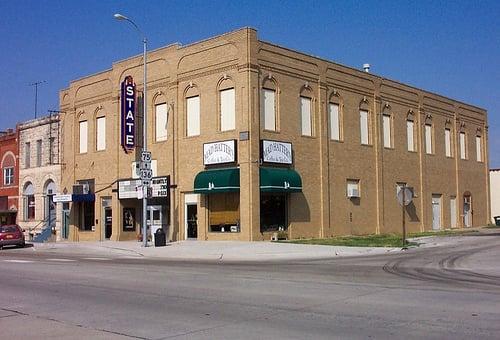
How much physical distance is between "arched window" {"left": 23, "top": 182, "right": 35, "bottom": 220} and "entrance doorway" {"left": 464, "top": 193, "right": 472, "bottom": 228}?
3813 centimetres

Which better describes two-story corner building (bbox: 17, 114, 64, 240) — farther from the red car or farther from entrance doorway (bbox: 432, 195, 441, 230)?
entrance doorway (bbox: 432, 195, 441, 230)

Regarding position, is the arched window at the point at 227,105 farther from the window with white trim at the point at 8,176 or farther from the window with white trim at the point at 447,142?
the window with white trim at the point at 8,176

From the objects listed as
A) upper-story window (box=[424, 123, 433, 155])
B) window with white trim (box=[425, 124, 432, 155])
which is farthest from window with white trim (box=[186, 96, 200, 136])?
window with white trim (box=[425, 124, 432, 155])

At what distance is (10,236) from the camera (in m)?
37.9

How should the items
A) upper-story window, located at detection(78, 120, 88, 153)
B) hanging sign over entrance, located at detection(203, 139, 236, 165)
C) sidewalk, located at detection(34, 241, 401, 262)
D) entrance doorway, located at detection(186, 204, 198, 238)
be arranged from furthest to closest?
upper-story window, located at detection(78, 120, 88, 153)
entrance doorway, located at detection(186, 204, 198, 238)
hanging sign over entrance, located at detection(203, 139, 236, 165)
sidewalk, located at detection(34, 241, 401, 262)

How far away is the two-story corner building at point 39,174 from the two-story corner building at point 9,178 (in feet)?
3.55

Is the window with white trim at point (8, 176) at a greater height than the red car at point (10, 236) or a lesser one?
greater

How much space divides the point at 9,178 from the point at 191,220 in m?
25.3

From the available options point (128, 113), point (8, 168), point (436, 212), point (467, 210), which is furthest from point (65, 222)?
point (467, 210)

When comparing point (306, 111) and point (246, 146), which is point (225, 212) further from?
point (306, 111)

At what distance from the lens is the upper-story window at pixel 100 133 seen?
41.3 m

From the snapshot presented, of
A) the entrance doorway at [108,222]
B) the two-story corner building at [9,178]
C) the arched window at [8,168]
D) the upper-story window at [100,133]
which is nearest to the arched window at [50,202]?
the two-story corner building at [9,178]

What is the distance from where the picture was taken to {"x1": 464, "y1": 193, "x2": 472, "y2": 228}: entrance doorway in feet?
177

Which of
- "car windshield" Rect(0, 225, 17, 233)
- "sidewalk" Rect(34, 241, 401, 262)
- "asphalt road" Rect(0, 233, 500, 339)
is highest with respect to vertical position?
"car windshield" Rect(0, 225, 17, 233)
